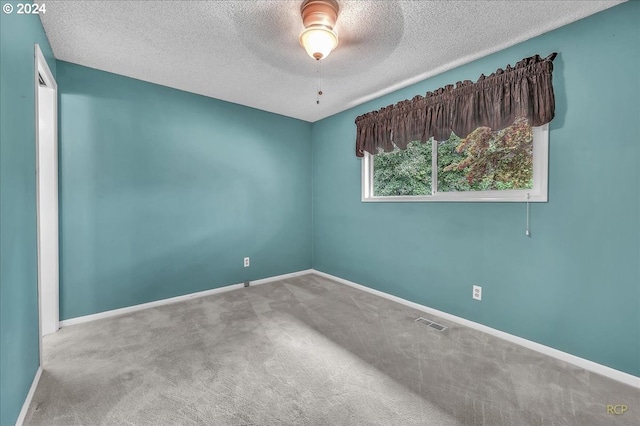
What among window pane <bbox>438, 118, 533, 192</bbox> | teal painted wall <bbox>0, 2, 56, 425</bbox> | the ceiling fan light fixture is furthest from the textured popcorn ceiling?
window pane <bbox>438, 118, 533, 192</bbox>

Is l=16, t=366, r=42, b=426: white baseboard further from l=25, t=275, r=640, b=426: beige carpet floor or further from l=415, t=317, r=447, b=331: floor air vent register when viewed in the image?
l=415, t=317, r=447, b=331: floor air vent register

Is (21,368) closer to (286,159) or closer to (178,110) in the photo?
(178,110)

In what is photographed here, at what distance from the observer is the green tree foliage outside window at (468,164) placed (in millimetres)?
2248

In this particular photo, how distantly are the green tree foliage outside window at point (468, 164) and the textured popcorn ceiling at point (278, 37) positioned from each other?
2.14 feet

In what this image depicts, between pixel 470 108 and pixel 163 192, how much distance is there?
10.4 ft

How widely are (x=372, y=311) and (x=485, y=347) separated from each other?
1.03m

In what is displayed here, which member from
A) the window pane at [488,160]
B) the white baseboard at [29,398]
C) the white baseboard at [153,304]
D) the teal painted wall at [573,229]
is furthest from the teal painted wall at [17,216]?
the window pane at [488,160]

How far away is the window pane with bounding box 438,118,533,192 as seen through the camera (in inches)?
87.7

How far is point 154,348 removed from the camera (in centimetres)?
212

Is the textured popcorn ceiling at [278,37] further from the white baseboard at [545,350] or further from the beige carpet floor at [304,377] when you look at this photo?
the beige carpet floor at [304,377]

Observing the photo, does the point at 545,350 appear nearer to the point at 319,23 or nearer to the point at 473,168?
the point at 473,168

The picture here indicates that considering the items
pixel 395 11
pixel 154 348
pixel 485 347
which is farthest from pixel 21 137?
pixel 485 347

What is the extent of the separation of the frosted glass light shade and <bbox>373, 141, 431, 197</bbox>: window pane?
1572 mm

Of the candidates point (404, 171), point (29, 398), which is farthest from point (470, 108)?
point (29, 398)
